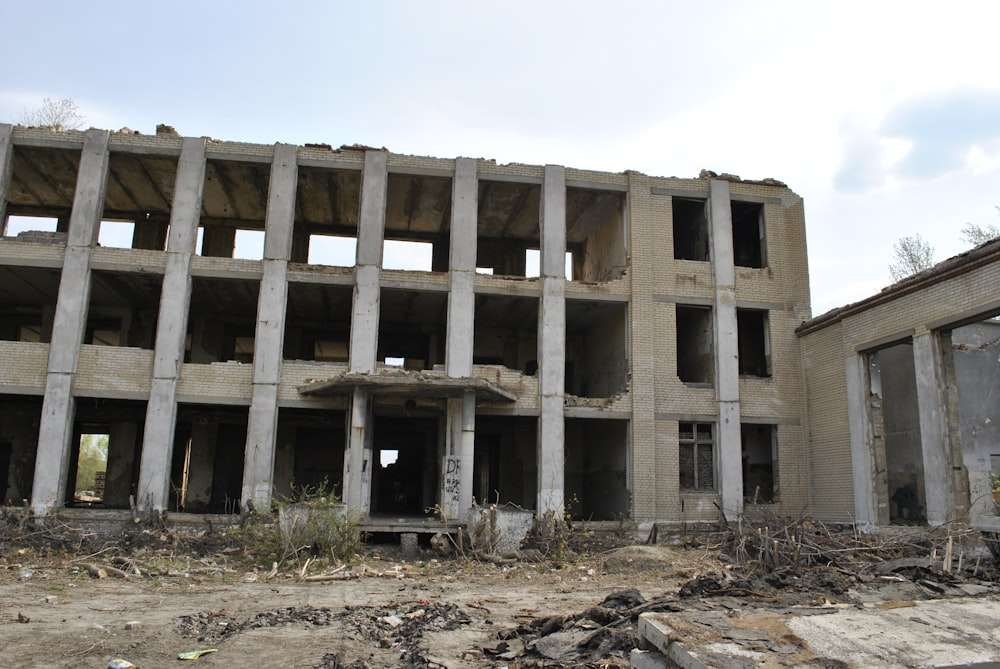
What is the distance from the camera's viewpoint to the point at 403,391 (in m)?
16.6

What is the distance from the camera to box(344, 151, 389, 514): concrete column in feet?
54.0

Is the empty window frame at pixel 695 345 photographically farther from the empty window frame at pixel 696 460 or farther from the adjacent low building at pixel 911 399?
the adjacent low building at pixel 911 399

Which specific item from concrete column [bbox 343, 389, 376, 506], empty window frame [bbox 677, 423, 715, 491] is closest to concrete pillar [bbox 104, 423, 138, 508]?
concrete column [bbox 343, 389, 376, 506]

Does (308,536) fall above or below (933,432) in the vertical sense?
below

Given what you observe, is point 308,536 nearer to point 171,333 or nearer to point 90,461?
point 171,333

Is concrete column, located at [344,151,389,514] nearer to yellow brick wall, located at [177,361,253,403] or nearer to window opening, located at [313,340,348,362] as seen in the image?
yellow brick wall, located at [177,361,253,403]

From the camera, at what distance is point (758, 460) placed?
1925cm

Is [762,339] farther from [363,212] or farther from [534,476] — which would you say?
[363,212]

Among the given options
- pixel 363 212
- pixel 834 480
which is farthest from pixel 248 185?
pixel 834 480

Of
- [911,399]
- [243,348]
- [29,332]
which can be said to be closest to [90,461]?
[29,332]

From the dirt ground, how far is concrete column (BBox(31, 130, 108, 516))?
2.34 m

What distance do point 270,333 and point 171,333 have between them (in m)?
2.26

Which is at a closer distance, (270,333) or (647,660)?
(647,660)

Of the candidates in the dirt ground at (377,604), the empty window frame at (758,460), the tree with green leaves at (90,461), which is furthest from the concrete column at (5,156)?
the tree with green leaves at (90,461)
